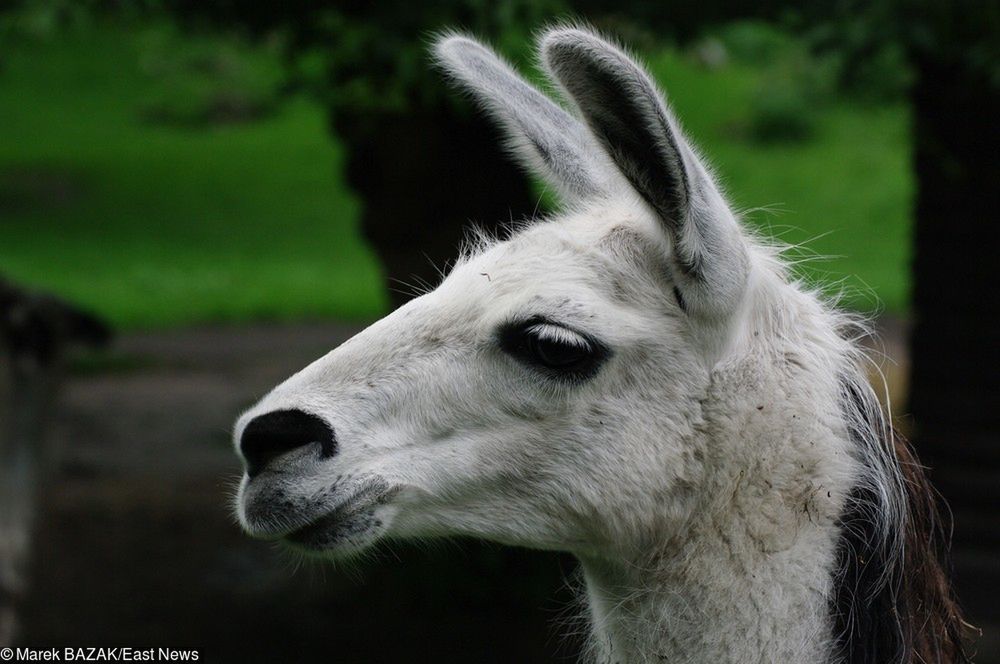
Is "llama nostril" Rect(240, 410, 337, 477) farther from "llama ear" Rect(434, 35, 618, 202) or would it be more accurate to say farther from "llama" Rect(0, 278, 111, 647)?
"llama" Rect(0, 278, 111, 647)

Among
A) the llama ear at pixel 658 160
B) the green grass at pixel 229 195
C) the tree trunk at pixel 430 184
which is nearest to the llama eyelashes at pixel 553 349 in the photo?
the llama ear at pixel 658 160

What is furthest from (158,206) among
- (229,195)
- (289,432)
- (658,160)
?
(658,160)

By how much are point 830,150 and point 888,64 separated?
2062 centimetres

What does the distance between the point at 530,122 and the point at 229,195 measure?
72.5ft

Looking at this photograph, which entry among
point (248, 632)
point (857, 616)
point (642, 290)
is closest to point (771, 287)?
point (642, 290)

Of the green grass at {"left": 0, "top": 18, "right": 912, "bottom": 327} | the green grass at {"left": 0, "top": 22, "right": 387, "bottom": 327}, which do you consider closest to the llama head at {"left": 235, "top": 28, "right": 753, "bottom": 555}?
the green grass at {"left": 0, "top": 18, "right": 912, "bottom": 327}

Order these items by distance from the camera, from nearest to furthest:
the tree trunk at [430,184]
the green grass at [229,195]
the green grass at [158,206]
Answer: the tree trunk at [430,184], the green grass at [158,206], the green grass at [229,195]

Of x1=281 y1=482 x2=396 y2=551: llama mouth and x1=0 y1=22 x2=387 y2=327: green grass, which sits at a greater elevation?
x1=0 y1=22 x2=387 y2=327: green grass

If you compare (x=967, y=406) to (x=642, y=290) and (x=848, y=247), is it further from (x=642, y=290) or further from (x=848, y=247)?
(x=848, y=247)

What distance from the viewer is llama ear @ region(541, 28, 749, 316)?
2.55 m

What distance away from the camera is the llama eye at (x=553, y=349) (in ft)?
8.77

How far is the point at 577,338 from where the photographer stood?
267 centimetres

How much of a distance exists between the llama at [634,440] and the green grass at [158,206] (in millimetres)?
12711

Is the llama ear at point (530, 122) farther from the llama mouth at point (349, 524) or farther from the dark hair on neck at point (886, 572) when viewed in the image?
the llama mouth at point (349, 524)
